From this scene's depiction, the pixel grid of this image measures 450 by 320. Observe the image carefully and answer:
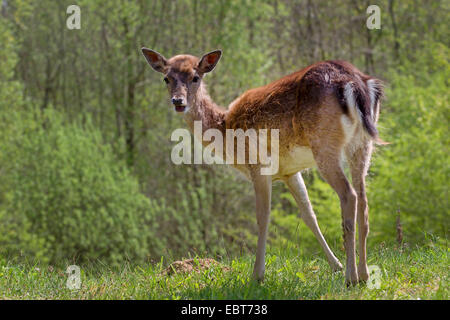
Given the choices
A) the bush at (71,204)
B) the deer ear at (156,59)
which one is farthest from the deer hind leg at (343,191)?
the bush at (71,204)

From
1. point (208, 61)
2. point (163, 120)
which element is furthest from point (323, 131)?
point (163, 120)

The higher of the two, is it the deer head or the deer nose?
the deer head

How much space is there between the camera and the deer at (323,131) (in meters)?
4.98

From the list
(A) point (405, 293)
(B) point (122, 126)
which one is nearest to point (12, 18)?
(B) point (122, 126)

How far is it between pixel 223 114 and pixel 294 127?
1.44 meters

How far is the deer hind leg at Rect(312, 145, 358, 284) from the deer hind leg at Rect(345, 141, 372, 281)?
0.50 ft

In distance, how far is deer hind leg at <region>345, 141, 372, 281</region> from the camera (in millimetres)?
5012

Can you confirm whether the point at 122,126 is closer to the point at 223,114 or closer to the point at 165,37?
the point at 165,37

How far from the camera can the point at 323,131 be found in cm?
507

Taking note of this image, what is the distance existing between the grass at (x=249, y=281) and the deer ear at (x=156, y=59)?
2.22 meters

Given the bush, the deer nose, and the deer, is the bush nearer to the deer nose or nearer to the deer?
the deer nose

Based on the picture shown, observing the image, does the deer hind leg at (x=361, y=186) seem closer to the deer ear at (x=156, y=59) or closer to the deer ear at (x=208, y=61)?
the deer ear at (x=208, y=61)

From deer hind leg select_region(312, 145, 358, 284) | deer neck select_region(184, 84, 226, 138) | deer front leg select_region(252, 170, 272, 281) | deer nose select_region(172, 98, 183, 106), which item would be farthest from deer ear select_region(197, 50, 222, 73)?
deer hind leg select_region(312, 145, 358, 284)

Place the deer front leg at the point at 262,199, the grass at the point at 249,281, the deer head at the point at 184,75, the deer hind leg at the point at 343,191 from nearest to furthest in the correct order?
1. the grass at the point at 249,281
2. the deer hind leg at the point at 343,191
3. the deer front leg at the point at 262,199
4. the deer head at the point at 184,75
